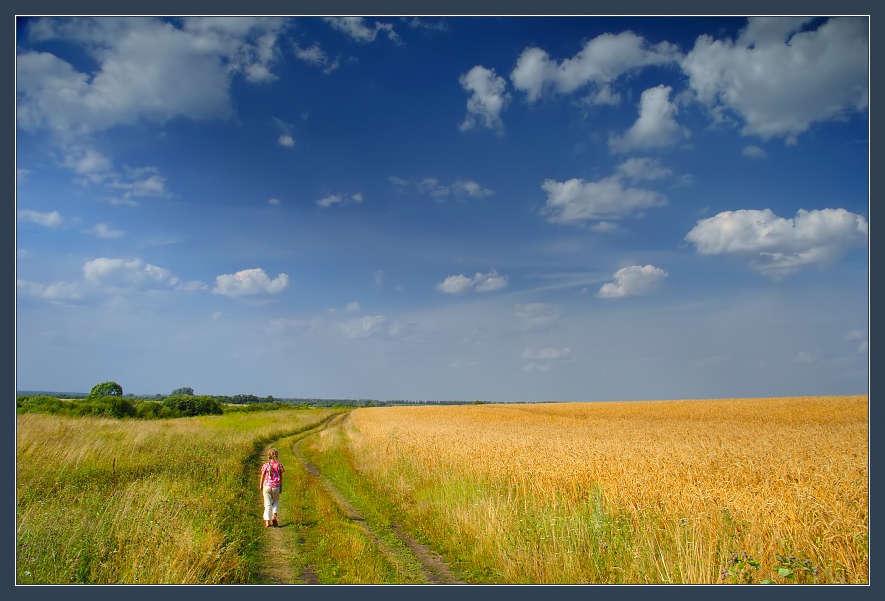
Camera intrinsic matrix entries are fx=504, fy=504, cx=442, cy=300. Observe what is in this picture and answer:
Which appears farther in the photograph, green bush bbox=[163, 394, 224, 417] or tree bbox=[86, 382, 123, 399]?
green bush bbox=[163, 394, 224, 417]

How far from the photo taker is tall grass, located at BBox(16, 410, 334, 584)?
8.02m

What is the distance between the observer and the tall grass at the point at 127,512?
26.3 ft

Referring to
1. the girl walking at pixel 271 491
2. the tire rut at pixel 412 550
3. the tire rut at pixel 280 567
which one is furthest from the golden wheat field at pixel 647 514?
the girl walking at pixel 271 491

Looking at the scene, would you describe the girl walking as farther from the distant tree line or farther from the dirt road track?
the distant tree line

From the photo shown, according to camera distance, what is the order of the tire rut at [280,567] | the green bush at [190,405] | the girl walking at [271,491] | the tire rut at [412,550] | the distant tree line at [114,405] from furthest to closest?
the green bush at [190,405]
the distant tree line at [114,405]
the girl walking at [271,491]
the tire rut at [412,550]
the tire rut at [280,567]

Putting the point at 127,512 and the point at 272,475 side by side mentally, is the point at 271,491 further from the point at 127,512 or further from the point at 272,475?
the point at 127,512

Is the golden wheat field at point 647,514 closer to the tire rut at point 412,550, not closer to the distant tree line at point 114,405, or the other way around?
the tire rut at point 412,550

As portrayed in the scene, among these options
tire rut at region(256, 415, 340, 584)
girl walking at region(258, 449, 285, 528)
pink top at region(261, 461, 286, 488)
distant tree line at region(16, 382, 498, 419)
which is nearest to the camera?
tire rut at region(256, 415, 340, 584)

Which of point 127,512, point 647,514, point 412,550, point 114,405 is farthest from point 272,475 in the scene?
point 114,405

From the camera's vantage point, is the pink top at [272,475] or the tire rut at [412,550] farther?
the pink top at [272,475]

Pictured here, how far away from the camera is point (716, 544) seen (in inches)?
311

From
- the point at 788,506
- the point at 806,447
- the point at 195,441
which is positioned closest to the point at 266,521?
the point at 788,506

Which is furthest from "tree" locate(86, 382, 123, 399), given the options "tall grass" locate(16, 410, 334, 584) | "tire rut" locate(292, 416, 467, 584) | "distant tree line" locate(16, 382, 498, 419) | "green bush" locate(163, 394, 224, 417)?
"tire rut" locate(292, 416, 467, 584)

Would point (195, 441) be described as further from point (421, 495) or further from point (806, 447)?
point (806, 447)
